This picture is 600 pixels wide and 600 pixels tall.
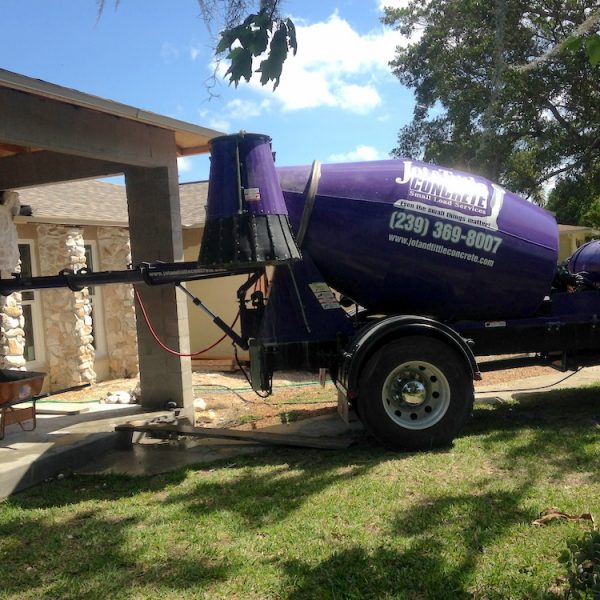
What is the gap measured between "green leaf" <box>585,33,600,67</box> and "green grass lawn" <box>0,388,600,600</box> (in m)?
2.51

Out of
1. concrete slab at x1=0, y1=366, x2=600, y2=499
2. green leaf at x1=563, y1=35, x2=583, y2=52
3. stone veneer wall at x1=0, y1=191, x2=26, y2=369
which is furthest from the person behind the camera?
stone veneer wall at x1=0, y1=191, x2=26, y2=369

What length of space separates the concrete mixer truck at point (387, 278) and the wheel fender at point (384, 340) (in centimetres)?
1

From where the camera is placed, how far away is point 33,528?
4688mm

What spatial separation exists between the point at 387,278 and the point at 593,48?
4.02m

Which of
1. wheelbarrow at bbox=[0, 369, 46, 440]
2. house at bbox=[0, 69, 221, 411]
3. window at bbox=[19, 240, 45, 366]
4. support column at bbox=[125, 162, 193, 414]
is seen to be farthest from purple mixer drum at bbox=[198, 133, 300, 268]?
window at bbox=[19, 240, 45, 366]

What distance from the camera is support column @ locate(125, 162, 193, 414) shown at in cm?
802

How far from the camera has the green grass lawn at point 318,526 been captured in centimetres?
361

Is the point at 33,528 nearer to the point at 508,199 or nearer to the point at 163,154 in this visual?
the point at 163,154

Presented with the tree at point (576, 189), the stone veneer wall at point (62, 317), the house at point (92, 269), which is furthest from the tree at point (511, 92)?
the stone veneer wall at point (62, 317)

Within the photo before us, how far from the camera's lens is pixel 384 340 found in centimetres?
622

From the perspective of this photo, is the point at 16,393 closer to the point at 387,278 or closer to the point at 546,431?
the point at 387,278

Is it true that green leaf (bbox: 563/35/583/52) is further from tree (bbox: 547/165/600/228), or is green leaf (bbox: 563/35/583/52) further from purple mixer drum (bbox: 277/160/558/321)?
tree (bbox: 547/165/600/228)

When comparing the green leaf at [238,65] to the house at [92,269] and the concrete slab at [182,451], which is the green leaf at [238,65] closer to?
the concrete slab at [182,451]

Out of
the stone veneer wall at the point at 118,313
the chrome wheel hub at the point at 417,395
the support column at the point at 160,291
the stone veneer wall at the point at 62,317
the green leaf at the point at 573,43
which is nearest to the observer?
the green leaf at the point at 573,43
